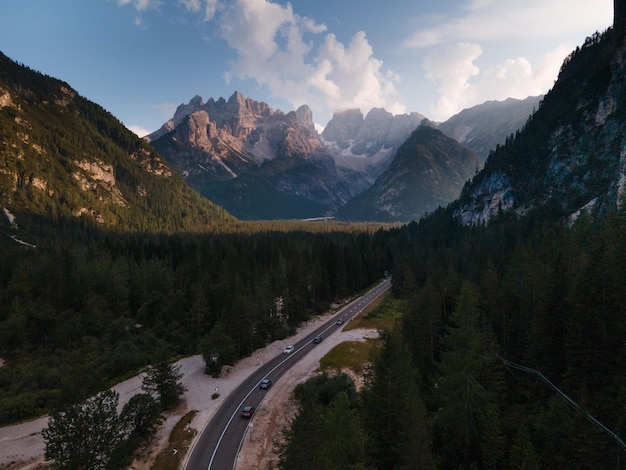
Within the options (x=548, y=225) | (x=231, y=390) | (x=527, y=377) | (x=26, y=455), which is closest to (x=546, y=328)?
(x=527, y=377)

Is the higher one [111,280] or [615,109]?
[615,109]

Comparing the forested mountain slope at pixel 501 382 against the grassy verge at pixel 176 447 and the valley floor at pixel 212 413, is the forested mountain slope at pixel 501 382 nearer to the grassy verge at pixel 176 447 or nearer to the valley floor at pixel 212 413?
the valley floor at pixel 212 413

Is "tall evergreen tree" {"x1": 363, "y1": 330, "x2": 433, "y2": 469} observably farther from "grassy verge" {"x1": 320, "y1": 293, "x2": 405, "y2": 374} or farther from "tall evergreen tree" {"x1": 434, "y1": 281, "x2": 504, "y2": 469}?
"grassy verge" {"x1": 320, "y1": 293, "x2": 405, "y2": 374}

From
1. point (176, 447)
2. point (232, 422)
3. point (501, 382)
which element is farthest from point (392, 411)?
point (176, 447)

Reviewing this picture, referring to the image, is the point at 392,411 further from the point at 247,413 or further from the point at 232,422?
the point at 232,422

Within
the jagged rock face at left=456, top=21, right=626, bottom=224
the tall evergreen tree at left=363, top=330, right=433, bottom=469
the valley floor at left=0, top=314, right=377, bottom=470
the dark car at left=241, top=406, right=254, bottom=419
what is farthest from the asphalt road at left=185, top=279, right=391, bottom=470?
the jagged rock face at left=456, top=21, right=626, bottom=224

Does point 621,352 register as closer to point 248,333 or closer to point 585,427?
point 585,427

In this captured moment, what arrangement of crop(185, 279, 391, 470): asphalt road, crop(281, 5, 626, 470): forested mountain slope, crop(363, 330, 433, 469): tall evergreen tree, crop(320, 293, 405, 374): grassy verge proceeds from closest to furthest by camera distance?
crop(281, 5, 626, 470): forested mountain slope
crop(363, 330, 433, 469): tall evergreen tree
crop(185, 279, 391, 470): asphalt road
crop(320, 293, 405, 374): grassy verge
